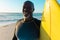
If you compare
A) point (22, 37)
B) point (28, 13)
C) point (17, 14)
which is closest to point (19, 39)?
point (22, 37)

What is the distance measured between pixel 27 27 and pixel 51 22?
0.31 meters

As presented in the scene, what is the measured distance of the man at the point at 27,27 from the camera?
2.05 meters

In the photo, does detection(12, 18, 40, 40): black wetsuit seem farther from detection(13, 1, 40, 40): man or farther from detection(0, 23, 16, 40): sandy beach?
detection(0, 23, 16, 40): sandy beach

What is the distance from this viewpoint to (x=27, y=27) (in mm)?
2074

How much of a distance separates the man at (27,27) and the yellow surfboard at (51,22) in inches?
3.9

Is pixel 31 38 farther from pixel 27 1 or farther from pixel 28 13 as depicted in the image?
pixel 27 1

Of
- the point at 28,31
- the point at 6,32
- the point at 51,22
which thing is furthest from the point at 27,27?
the point at 6,32

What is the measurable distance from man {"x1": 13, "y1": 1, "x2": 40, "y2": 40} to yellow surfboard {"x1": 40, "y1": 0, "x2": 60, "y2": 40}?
0.33 ft

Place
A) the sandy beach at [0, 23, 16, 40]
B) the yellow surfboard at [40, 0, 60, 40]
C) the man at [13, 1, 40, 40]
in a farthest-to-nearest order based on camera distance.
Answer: the sandy beach at [0, 23, 16, 40] → the man at [13, 1, 40, 40] → the yellow surfboard at [40, 0, 60, 40]

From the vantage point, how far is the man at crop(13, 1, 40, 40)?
6.72ft

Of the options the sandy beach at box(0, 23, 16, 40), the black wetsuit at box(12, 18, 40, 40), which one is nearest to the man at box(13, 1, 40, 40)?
the black wetsuit at box(12, 18, 40, 40)

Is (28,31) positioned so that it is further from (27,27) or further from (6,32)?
(6,32)

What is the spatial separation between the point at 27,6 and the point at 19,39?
42 cm

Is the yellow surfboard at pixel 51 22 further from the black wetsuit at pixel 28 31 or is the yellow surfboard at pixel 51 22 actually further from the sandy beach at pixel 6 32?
the sandy beach at pixel 6 32
